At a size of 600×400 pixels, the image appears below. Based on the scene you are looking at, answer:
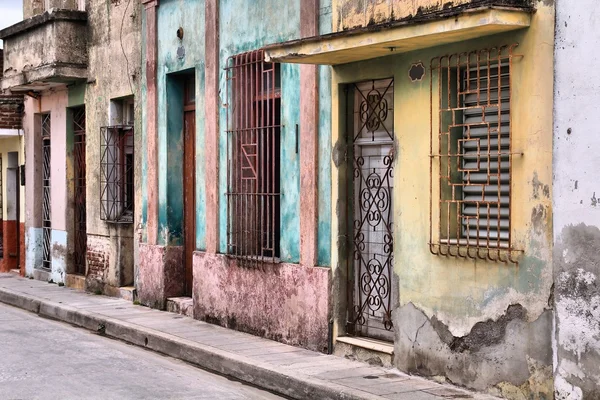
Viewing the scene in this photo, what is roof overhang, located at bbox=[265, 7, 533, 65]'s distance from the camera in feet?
25.9

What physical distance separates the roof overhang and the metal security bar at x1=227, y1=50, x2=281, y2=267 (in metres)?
1.63

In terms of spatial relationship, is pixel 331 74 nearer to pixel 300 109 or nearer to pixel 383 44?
pixel 300 109

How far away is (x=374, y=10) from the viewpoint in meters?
10.0

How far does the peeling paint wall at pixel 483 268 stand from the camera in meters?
7.92

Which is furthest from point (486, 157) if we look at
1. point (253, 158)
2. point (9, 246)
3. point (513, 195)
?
point (9, 246)

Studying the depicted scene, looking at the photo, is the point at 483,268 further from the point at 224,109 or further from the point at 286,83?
the point at 224,109

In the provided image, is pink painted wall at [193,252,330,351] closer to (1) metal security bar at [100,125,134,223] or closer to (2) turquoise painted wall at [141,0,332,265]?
(2) turquoise painted wall at [141,0,332,265]

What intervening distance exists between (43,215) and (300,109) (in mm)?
10100

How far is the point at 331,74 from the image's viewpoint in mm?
10742

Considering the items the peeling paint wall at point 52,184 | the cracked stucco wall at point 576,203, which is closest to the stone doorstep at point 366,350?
the cracked stucco wall at point 576,203

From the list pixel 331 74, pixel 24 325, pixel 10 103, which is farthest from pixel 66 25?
pixel 331 74

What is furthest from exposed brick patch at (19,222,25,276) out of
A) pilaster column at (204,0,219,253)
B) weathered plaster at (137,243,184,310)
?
pilaster column at (204,0,219,253)

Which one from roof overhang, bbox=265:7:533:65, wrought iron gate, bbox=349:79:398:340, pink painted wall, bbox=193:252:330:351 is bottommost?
pink painted wall, bbox=193:252:330:351

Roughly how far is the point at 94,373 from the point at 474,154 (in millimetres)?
4371
